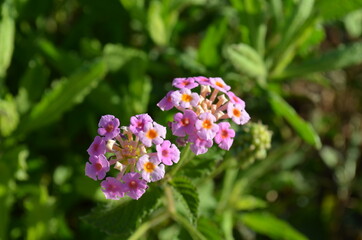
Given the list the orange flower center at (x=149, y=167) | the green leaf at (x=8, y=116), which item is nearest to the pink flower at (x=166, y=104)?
the orange flower center at (x=149, y=167)

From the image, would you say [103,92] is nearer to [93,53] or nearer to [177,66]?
[93,53]

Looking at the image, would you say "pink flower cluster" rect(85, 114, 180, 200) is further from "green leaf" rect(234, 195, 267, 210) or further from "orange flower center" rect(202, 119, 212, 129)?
"green leaf" rect(234, 195, 267, 210)

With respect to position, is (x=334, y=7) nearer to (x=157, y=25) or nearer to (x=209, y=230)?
(x=157, y=25)

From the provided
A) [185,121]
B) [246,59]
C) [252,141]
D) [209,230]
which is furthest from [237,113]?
[246,59]

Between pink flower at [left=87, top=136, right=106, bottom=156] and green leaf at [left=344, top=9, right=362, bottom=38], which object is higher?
green leaf at [left=344, top=9, right=362, bottom=38]

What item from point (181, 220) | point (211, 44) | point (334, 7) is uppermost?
point (211, 44)

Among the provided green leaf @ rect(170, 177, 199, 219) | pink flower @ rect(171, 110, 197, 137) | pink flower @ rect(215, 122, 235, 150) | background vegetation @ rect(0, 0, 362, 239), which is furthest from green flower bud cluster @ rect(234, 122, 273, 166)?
pink flower @ rect(171, 110, 197, 137)
